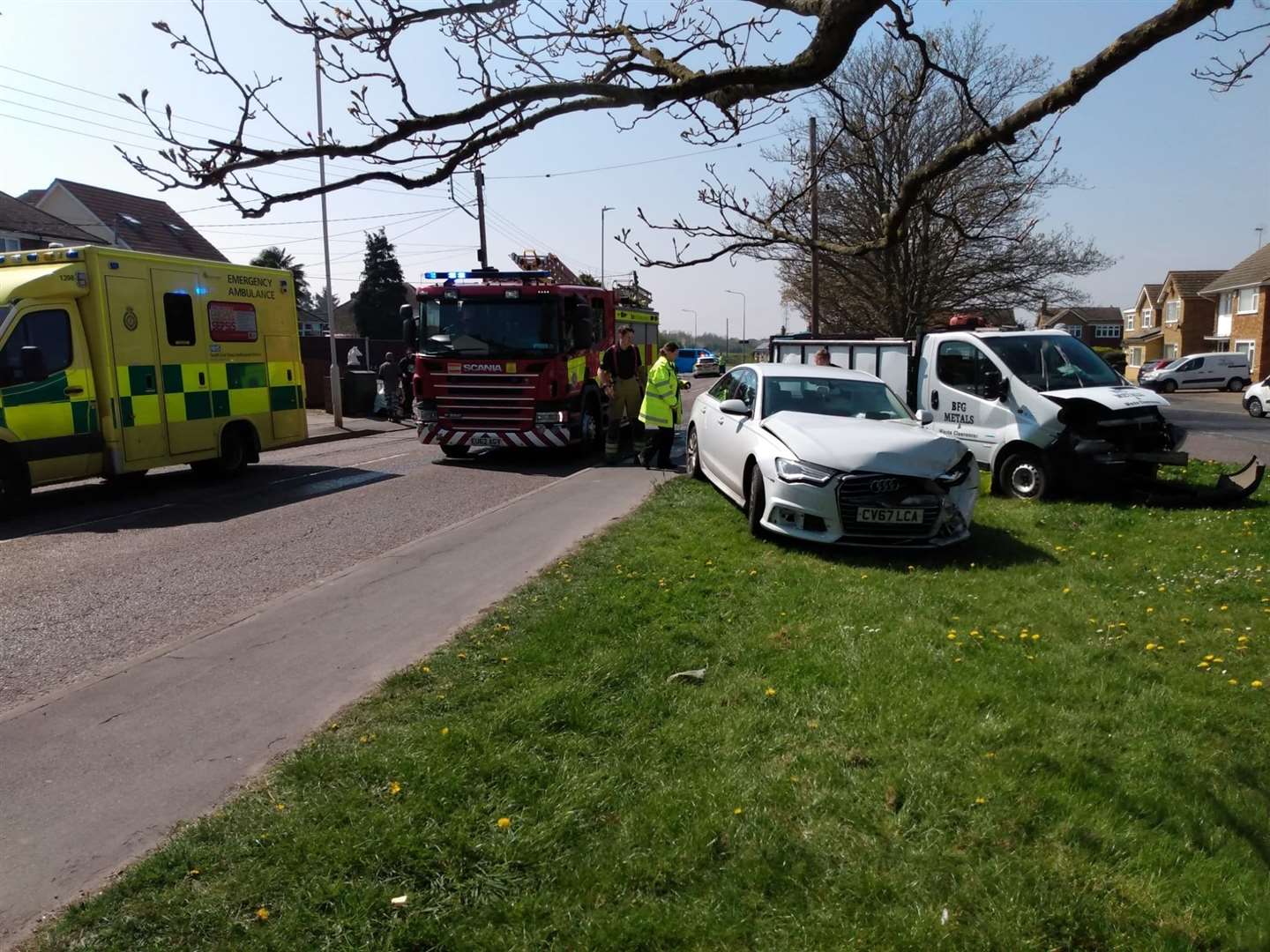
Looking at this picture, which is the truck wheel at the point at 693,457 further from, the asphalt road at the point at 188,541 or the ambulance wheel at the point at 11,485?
the ambulance wheel at the point at 11,485

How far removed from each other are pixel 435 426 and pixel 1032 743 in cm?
1221

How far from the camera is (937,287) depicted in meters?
30.7

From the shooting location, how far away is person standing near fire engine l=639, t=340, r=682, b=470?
1264 centimetres

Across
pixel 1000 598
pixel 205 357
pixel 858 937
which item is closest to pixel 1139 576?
pixel 1000 598

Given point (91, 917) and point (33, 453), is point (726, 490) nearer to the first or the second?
point (91, 917)

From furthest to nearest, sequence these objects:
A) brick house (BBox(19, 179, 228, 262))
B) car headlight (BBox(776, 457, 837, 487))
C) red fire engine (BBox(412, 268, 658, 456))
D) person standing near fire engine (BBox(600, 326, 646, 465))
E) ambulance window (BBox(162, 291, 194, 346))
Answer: brick house (BBox(19, 179, 228, 262)), person standing near fire engine (BBox(600, 326, 646, 465)), red fire engine (BBox(412, 268, 658, 456)), ambulance window (BBox(162, 291, 194, 346)), car headlight (BBox(776, 457, 837, 487))

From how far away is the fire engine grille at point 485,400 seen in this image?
47.6 feet

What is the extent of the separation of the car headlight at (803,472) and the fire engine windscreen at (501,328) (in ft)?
24.6

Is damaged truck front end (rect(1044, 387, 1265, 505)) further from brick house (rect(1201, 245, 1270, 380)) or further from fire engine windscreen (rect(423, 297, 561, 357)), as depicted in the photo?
brick house (rect(1201, 245, 1270, 380))

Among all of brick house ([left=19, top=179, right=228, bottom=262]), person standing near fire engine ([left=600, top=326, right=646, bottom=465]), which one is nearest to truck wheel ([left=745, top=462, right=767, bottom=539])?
person standing near fire engine ([left=600, top=326, right=646, bottom=465])

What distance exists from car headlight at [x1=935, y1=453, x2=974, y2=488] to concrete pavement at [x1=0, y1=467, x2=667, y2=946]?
332cm

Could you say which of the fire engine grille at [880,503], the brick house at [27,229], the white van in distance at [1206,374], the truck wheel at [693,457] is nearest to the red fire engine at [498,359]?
the truck wheel at [693,457]

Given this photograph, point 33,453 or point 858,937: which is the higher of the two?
point 33,453

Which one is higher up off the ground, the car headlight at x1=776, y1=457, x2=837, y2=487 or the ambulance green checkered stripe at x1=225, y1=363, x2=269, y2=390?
the ambulance green checkered stripe at x1=225, y1=363, x2=269, y2=390
